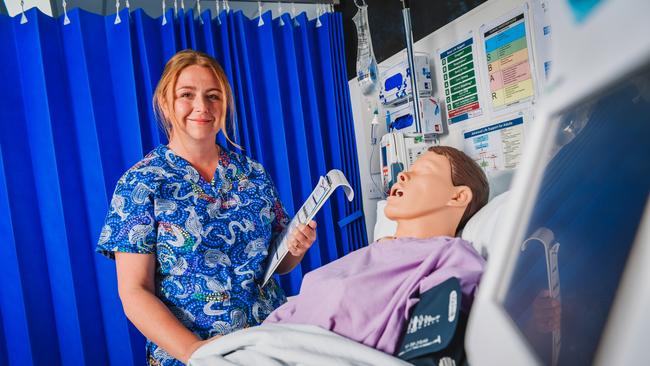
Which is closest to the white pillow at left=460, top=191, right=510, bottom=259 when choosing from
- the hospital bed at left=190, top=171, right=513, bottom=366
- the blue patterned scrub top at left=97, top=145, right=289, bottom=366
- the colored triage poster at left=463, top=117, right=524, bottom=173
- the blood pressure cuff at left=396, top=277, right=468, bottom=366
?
the hospital bed at left=190, top=171, right=513, bottom=366

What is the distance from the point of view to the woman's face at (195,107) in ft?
4.74

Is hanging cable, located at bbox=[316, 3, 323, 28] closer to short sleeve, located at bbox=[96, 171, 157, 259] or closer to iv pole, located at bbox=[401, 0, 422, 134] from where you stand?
iv pole, located at bbox=[401, 0, 422, 134]

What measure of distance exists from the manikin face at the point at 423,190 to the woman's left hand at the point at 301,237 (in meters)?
0.25

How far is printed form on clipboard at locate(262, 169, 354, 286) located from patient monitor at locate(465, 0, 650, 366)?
2.34ft

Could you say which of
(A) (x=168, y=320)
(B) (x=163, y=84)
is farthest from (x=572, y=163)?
(B) (x=163, y=84)

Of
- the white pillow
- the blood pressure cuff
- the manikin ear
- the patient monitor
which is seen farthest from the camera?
the manikin ear

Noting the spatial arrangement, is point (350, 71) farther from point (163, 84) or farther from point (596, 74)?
point (596, 74)

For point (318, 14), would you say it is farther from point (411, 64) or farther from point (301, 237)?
point (301, 237)

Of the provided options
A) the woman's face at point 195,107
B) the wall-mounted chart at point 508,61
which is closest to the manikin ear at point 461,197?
the wall-mounted chart at point 508,61

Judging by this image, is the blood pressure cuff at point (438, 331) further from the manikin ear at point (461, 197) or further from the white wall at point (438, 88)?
the white wall at point (438, 88)

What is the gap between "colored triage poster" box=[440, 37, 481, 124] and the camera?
176 cm

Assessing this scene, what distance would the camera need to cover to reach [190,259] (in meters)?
1.32

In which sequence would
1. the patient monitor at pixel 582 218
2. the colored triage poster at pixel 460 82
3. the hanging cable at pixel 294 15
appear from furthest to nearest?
the hanging cable at pixel 294 15
the colored triage poster at pixel 460 82
the patient monitor at pixel 582 218

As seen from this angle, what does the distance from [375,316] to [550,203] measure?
61 centimetres
